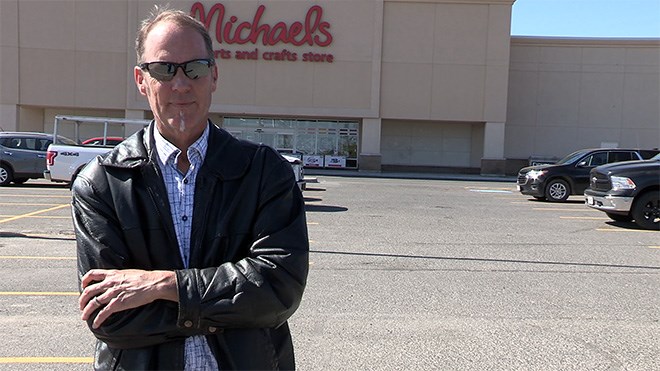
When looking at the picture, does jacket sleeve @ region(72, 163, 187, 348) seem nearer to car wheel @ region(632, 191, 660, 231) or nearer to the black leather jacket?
the black leather jacket

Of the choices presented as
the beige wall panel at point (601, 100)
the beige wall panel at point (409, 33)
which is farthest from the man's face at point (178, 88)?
the beige wall panel at point (601, 100)

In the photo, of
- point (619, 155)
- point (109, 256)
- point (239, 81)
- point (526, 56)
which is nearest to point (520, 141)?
point (526, 56)

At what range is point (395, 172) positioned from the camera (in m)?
34.2

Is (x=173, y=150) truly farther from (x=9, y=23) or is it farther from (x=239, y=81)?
(x=9, y=23)

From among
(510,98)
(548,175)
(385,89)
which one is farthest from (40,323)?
(510,98)

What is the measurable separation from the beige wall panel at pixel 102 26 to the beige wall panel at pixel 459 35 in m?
16.6

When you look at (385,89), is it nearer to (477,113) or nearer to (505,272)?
(477,113)

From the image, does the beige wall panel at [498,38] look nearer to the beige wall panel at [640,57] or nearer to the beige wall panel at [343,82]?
the beige wall panel at [343,82]

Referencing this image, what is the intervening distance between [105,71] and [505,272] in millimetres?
29669

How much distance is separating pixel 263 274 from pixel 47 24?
113ft

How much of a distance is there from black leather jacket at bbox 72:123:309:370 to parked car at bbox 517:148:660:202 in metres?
17.0

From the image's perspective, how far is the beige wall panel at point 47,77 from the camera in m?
31.8

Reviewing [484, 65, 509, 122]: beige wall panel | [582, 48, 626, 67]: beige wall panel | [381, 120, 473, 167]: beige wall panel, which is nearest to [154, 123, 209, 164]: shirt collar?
[484, 65, 509, 122]: beige wall panel

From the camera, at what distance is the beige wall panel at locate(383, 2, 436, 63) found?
3244cm
